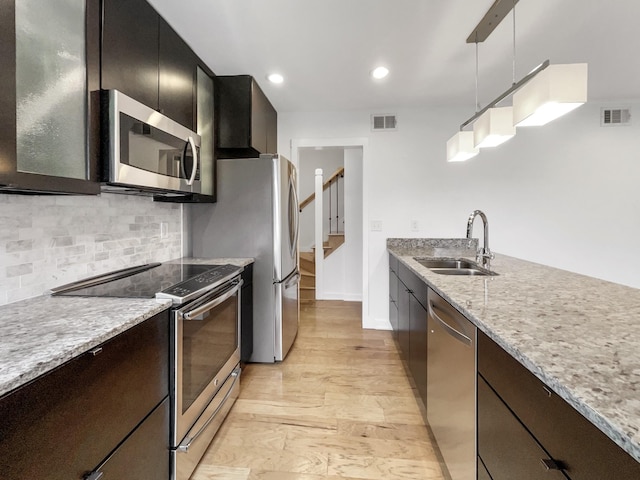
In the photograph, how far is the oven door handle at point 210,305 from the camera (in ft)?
4.37

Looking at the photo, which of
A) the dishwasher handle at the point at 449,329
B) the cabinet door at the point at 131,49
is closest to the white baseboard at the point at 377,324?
the dishwasher handle at the point at 449,329

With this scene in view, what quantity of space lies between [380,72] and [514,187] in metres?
1.87

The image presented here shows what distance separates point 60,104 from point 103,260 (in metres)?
0.89

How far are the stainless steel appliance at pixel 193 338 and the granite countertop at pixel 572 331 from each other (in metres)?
1.14

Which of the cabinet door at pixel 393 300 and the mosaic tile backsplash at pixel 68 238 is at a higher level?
the mosaic tile backsplash at pixel 68 238

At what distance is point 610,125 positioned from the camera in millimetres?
3104

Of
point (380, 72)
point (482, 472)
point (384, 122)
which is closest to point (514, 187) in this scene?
point (384, 122)

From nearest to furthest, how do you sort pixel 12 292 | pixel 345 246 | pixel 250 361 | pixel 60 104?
pixel 60 104
pixel 12 292
pixel 250 361
pixel 345 246

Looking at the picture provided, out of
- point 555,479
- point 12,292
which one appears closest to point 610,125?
point 555,479

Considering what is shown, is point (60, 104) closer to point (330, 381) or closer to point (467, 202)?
point (330, 381)

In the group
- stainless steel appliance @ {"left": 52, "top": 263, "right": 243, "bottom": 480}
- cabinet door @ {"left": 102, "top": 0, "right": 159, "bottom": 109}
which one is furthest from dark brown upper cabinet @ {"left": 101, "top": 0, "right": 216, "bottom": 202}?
stainless steel appliance @ {"left": 52, "top": 263, "right": 243, "bottom": 480}

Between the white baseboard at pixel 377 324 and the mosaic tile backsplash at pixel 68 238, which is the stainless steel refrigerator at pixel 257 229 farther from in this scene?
the white baseboard at pixel 377 324

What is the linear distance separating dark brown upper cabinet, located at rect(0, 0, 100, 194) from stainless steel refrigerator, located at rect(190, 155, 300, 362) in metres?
1.21

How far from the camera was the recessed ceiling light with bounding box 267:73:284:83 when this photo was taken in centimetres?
254
